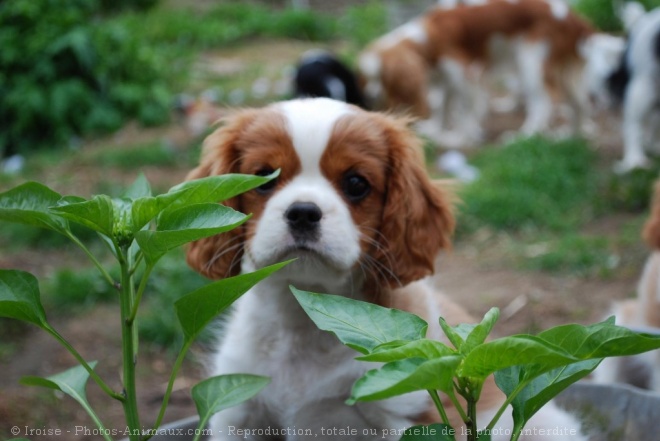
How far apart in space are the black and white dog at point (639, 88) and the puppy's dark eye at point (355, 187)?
175 inches

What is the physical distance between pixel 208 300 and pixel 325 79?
20.9 ft

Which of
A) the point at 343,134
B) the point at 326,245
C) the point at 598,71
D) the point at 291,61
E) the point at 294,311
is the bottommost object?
the point at 291,61

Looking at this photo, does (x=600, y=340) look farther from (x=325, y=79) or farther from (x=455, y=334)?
(x=325, y=79)

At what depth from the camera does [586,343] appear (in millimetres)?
1116

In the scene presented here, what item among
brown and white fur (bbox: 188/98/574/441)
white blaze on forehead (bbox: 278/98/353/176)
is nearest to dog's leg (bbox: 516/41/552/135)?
brown and white fur (bbox: 188/98/574/441)

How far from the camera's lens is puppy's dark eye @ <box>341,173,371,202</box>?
2.18 meters

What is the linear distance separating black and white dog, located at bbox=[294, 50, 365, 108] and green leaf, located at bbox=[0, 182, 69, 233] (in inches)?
239

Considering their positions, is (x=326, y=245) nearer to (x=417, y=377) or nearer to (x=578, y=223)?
(x=417, y=377)

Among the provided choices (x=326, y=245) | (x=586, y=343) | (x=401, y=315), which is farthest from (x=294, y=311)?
(x=586, y=343)

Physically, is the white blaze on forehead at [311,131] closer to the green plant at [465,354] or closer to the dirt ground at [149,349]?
the green plant at [465,354]

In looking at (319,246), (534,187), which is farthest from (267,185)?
(534,187)

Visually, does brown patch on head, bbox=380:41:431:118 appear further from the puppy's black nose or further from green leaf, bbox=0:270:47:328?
green leaf, bbox=0:270:47:328

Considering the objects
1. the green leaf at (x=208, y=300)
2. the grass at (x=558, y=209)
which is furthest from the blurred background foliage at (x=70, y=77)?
the green leaf at (x=208, y=300)

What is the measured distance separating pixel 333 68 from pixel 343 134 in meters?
5.65
